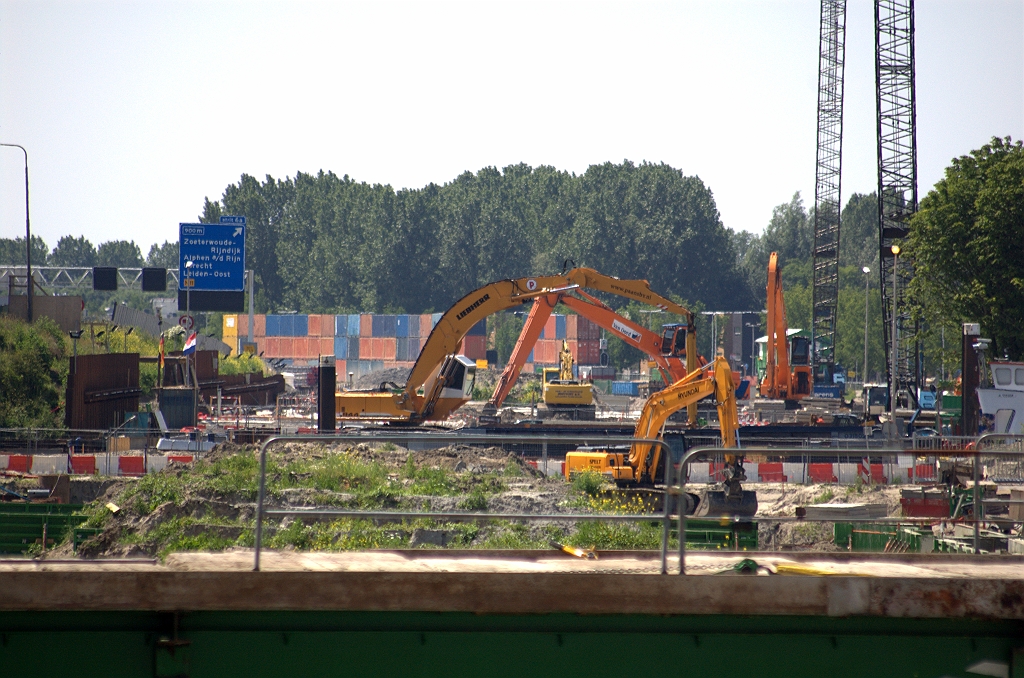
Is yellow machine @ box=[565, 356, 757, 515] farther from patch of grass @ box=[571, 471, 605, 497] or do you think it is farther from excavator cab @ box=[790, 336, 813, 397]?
excavator cab @ box=[790, 336, 813, 397]

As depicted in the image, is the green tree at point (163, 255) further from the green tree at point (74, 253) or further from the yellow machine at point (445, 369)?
the yellow machine at point (445, 369)

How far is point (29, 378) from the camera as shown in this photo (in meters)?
37.8

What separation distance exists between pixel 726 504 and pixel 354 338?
83.7 m

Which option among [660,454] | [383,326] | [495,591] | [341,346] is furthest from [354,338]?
[495,591]

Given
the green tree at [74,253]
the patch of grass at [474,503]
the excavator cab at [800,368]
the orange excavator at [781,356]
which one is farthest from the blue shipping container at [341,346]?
the green tree at [74,253]

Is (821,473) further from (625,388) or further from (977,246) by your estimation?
(625,388)

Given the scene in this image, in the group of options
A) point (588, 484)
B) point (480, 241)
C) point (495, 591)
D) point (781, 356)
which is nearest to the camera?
point (495, 591)

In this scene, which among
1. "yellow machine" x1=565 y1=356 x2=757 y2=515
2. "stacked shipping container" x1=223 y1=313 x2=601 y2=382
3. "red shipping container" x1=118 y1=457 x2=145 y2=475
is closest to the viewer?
"yellow machine" x1=565 y1=356 x2=757 y2=515

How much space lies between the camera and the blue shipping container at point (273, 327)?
10294 centimetres

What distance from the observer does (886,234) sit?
5422 centimetres

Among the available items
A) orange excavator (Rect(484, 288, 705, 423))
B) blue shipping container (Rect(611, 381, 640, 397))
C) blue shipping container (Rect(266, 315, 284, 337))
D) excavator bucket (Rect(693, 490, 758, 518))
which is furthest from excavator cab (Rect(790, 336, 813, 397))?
blue shipping container (Rect(266, 315, 284, 337))

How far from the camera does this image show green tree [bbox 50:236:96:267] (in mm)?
195750

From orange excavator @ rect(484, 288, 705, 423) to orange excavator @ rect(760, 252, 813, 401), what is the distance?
8576 millimetres

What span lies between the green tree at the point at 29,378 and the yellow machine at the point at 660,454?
22142 millimetres
